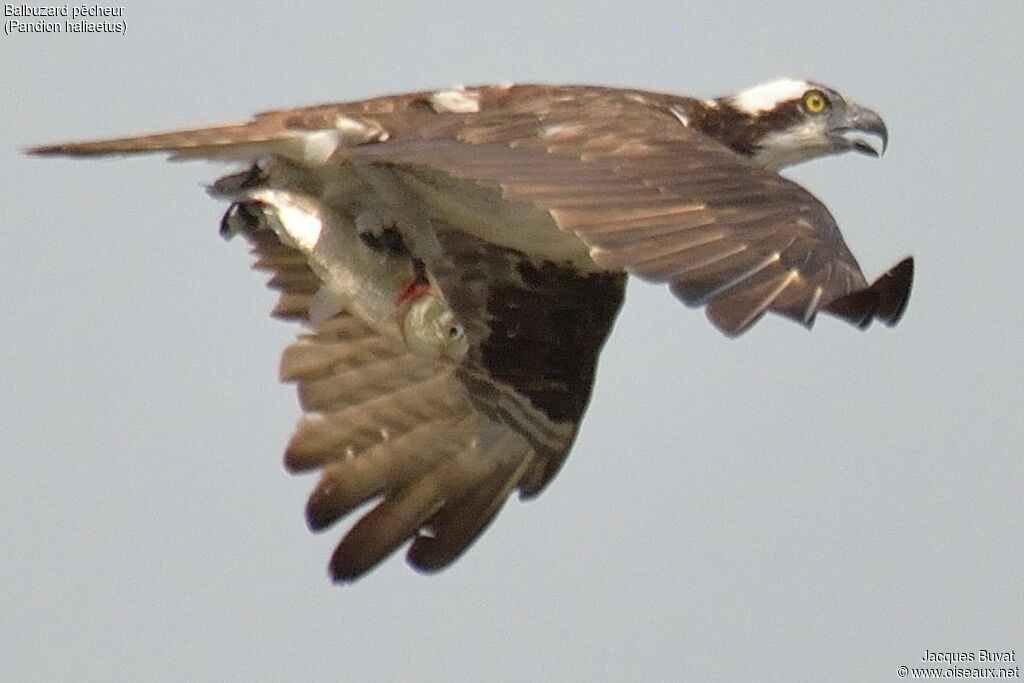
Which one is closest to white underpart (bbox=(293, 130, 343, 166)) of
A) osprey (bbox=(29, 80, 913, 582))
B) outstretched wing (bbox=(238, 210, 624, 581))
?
osprey (bbox=(29, 80, 913, 582))

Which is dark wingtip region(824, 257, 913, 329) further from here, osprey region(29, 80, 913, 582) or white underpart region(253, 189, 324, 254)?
white underpart region(253, 189, 324, 254)

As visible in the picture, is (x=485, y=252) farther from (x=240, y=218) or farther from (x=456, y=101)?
(x=240, y=218)

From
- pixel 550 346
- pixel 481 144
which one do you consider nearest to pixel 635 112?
pixel 481 144

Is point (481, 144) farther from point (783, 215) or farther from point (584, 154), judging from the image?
point (783, 215)

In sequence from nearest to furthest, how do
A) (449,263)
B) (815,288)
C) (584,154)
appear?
(815,288) → (584,154) → (449,263)

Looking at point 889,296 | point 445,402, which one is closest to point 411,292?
point 445,402

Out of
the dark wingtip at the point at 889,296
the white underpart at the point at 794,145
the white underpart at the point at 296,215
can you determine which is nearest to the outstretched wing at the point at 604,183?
the dark wingtip at the point at 889,296

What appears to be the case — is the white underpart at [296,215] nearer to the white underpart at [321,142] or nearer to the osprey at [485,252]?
the osprey at [485,252]
